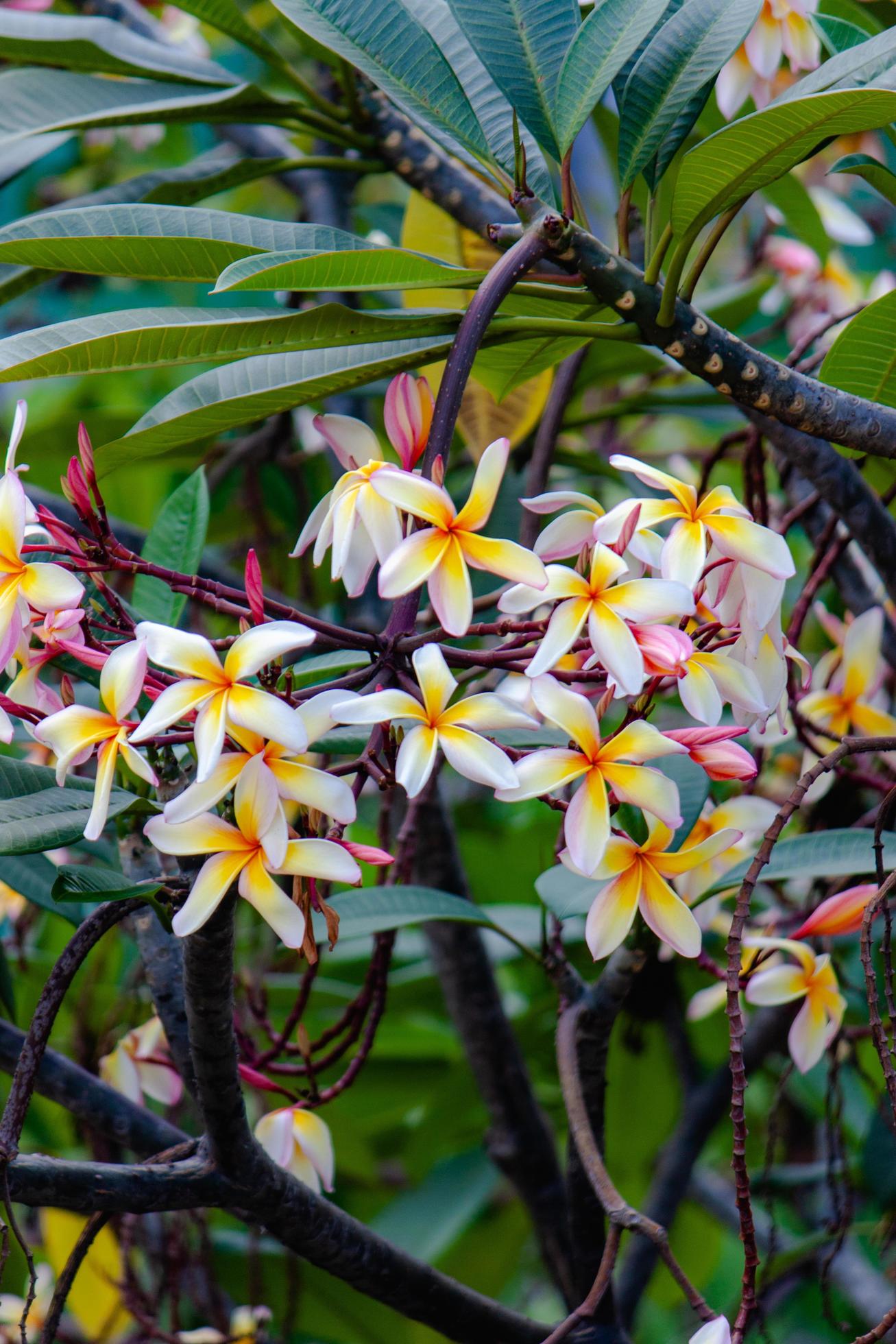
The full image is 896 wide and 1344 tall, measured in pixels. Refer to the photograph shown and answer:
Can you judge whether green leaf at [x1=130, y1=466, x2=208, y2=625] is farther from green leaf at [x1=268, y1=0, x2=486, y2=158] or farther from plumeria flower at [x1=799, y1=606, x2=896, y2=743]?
plumeria flower at [x1=799, y1=606, x2=896, y2=743]

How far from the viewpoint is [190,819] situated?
0.39 m

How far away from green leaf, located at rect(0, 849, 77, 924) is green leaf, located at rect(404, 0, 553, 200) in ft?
1.45

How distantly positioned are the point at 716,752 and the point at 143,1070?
1.71ft

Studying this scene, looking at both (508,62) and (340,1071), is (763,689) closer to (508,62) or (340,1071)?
(508,62)

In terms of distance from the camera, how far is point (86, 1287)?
4.12 feet

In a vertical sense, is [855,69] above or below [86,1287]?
above

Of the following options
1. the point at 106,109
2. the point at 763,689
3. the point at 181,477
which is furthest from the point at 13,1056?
the point at 181,477

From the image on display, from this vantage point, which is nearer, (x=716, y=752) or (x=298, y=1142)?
(x=716, y=752)

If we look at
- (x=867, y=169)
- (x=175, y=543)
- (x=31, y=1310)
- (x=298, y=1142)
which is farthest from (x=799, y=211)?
(x=31, y=1310)

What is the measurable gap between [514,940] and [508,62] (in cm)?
52

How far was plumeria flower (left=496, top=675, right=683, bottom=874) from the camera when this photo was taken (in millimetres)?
412

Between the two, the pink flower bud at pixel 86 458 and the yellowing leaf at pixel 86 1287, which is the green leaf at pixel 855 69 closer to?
the pink flower bud at pixel 86 458

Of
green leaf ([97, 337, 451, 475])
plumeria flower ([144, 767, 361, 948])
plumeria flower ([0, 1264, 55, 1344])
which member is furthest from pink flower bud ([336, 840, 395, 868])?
plumeria flower ([0, 1264, 55, 1344])

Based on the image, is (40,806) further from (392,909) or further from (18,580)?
(392,909)
